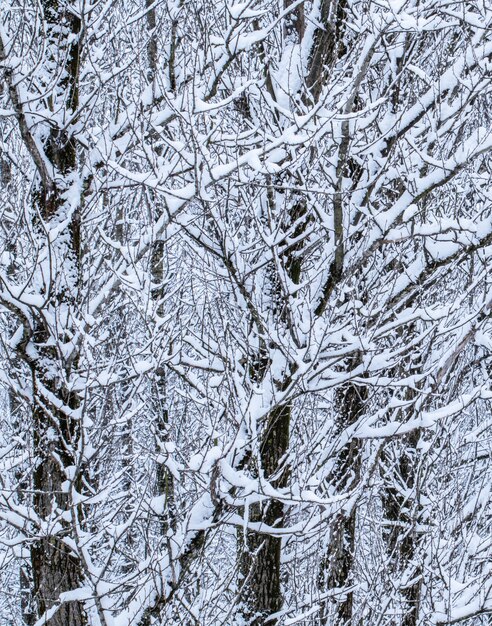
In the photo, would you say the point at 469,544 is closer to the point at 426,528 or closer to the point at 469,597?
the point at 469,597

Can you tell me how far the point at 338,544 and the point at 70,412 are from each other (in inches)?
117

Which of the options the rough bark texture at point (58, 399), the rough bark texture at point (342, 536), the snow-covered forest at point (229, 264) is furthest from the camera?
the rough bark texture at point (342, 536)

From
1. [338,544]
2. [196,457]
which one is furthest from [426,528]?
[196,457]

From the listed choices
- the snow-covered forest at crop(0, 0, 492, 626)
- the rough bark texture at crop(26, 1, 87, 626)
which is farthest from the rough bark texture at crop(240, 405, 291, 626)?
the rough bark texture at crop(26, 1, 87, 626)

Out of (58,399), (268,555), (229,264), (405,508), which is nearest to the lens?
(58,399)

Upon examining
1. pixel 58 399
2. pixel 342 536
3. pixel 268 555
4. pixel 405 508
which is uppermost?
pixel 58 399

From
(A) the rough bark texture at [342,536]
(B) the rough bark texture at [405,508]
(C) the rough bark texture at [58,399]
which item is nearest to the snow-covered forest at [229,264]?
(C) the rough bark texture at [58,399]

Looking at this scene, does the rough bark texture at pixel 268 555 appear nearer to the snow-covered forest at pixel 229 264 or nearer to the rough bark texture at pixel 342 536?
the snow-covered forest at pixel 229 264

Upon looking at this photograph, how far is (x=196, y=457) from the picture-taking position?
13.2 ft

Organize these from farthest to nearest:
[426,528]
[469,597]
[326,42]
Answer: [426,528]
[469,597]
[326,42]

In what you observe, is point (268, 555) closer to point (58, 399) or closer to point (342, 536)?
point (342, 536)

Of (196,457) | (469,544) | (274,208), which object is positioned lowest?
(469,544)

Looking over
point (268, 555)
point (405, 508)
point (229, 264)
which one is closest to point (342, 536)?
point (268, 555)

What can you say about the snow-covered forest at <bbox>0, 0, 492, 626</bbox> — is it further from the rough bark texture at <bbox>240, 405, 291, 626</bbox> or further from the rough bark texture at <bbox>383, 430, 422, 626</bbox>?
the rough bark texture at <bbox>383, 430, 422, 626</bbox>
